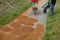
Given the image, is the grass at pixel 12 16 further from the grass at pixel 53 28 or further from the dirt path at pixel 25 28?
the grass at pixel 53 28

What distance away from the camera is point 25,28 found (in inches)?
420

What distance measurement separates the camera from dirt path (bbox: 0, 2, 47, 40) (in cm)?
957

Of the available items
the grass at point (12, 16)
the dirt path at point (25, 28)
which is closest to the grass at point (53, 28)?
the dirt path at point (25, 28)

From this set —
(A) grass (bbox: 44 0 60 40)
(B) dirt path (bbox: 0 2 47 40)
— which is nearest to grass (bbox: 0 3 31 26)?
(B) dirt path (bbox: 0 2 47 40)

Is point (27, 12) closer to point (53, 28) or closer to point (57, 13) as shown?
point (57, 13)

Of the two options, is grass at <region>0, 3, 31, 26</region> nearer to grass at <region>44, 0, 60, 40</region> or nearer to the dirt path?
the dirt path

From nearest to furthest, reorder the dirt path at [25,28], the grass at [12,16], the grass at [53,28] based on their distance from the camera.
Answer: the grass at [53,28], the dirt path at [25,28], the grass at [12,16]

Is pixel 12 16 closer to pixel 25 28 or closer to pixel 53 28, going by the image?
pixel 25 28

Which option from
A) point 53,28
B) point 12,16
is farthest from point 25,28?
point 12,16

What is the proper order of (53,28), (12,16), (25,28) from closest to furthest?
1. (53,28)
2. (25,28)
3. (12,16)

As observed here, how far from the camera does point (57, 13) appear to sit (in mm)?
13055

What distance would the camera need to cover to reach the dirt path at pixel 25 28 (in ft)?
31.4

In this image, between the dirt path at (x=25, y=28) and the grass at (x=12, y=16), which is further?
the grass at (x=12, y=16)

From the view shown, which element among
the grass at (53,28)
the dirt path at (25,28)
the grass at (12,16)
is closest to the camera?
the grass at (53,28)
